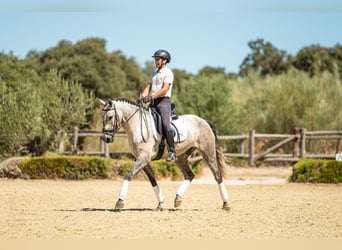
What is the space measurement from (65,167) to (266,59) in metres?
47.2

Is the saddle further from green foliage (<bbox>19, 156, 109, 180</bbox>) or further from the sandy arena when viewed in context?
green foliage (<bbox>19, 156, 109, 180</bbox>)

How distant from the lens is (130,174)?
37.4ft

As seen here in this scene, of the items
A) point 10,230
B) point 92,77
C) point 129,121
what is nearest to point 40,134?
point 129,121

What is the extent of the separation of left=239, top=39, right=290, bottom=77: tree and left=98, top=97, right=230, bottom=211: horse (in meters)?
50.9

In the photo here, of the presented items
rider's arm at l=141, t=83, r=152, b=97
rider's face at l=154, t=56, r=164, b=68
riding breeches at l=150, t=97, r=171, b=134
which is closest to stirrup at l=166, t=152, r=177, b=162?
riding breeches at l=150, t=97, r=171, b=134

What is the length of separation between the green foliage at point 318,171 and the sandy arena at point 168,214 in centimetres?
117

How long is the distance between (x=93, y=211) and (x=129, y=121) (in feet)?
5.64

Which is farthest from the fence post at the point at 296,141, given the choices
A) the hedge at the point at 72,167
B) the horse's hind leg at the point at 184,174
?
the horse's hind leg at the point at 184,174

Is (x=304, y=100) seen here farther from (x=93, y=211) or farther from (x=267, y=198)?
(x=93, y=211)

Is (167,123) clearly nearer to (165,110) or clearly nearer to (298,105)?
(165,110)

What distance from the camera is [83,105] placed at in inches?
1054

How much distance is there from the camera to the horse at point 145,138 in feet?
38.5

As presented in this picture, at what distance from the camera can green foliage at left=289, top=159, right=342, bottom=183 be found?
20.2 meters

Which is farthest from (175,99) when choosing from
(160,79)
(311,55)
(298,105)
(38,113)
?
(311,55)
